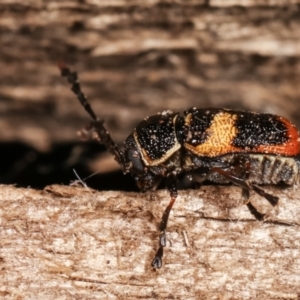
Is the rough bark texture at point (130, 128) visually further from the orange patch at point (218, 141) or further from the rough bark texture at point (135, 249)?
the orange patch at point (218, 141)

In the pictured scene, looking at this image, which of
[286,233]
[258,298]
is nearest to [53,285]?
[258,298]

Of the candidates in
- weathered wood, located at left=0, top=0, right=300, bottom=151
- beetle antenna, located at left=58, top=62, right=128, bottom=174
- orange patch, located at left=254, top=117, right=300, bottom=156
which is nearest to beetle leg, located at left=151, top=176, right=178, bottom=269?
beetle antenna, located at left=58, top=62, right=128, bottom=174

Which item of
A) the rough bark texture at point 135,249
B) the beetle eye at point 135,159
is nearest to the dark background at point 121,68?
the beetle eye at point 135,159

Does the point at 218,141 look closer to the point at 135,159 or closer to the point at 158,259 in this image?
the point at 135,159

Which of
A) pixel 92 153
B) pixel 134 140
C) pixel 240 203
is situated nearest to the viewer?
pixel 240 203

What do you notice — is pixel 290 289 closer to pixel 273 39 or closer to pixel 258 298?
pixel 258 298

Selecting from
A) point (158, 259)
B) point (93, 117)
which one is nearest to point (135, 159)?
point (93, 117)
